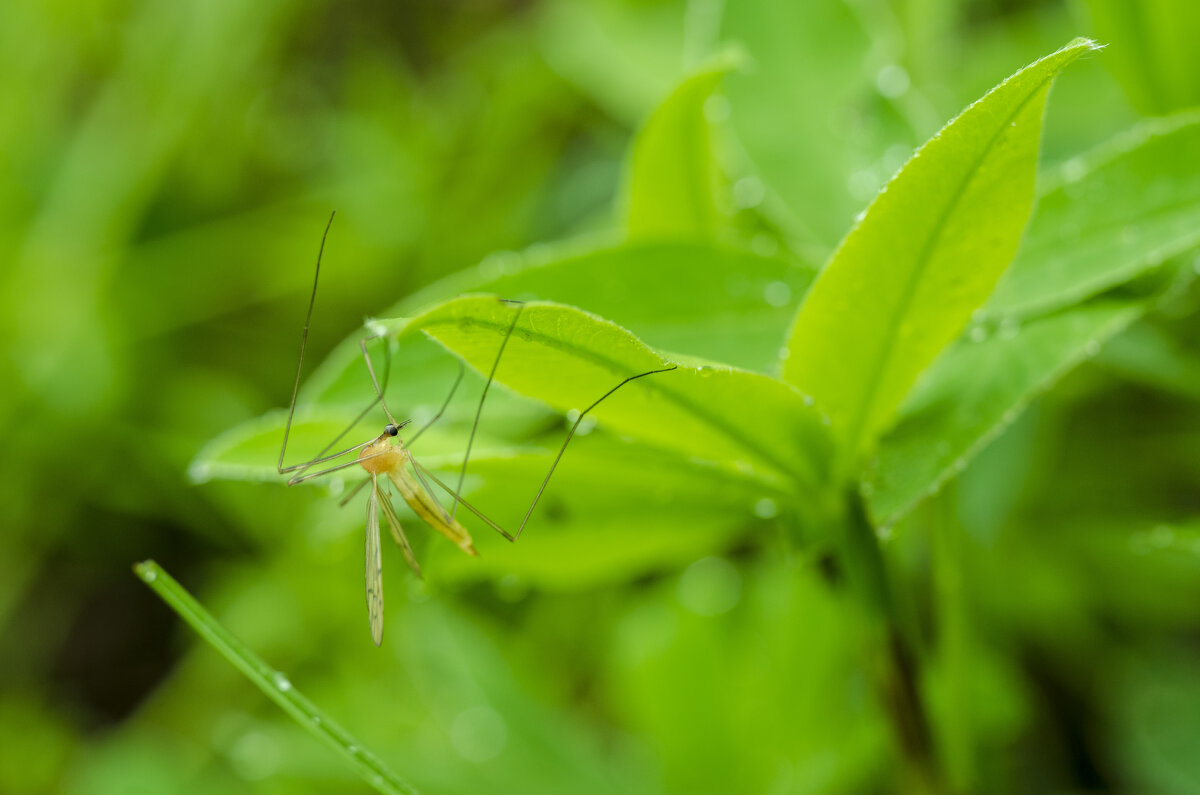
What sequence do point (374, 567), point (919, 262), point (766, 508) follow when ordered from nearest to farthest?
point (919, 262)
point (766, 508)
point (374, 567)

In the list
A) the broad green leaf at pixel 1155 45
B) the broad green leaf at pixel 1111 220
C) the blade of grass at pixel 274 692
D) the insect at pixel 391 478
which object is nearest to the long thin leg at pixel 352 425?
the insect at pixel 391 478

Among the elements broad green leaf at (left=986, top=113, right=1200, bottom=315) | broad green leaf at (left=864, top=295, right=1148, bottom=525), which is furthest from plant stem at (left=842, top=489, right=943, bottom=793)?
broad green leaf at (left=986, top=113, right=1200, bottom=315)

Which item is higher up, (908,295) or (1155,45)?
(1155,45)

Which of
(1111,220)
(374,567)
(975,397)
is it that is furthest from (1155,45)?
(374,567)

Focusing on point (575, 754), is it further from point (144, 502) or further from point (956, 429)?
point (144, 502)

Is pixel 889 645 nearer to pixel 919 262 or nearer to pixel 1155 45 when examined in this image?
pixel 919 262

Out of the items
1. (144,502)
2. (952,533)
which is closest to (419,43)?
(144,502)

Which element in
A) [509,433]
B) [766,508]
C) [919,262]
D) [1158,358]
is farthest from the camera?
[509,433]
